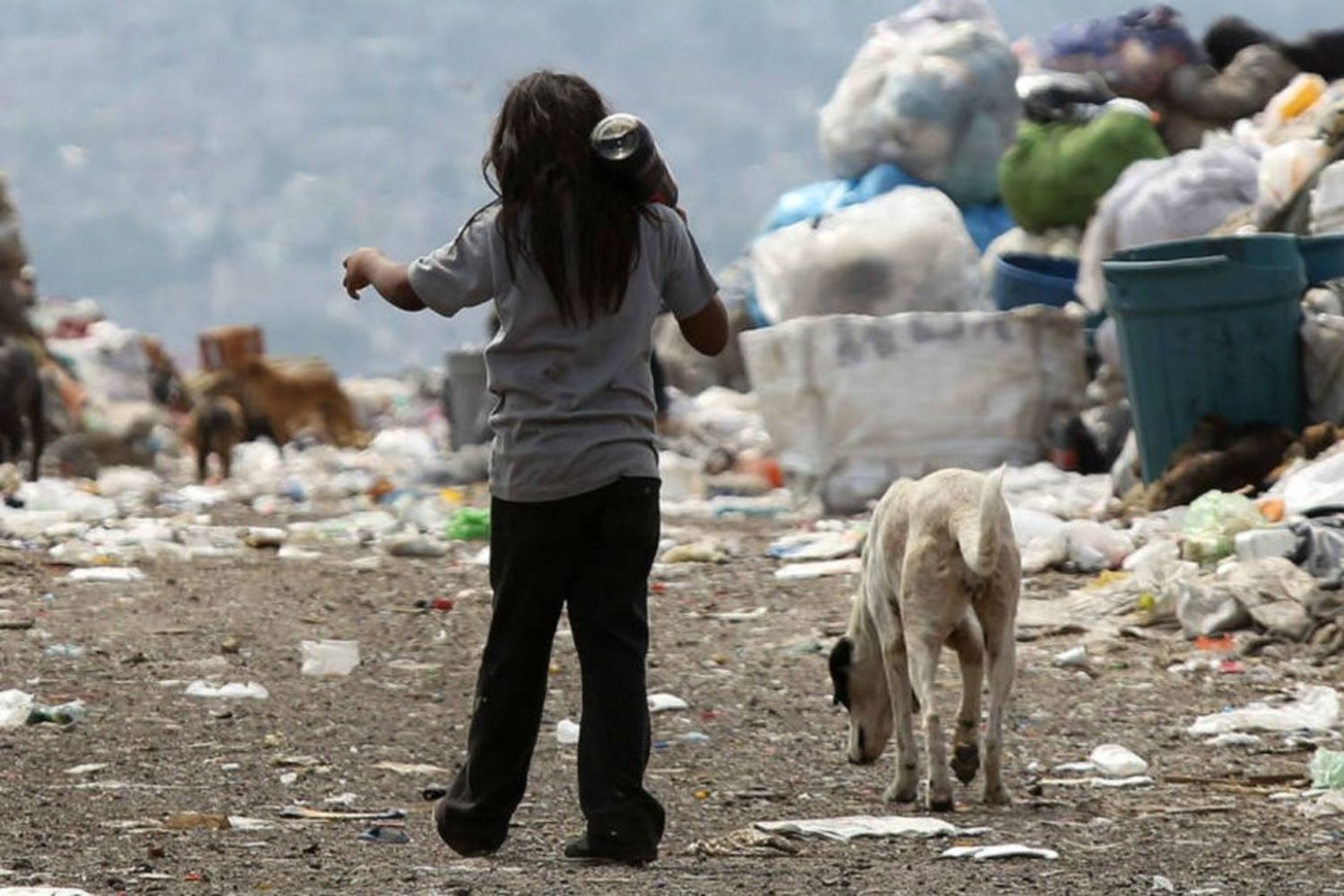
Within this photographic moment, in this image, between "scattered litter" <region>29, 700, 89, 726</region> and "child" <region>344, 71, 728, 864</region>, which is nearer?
"child" <region>344, 71, 728, 864</region>

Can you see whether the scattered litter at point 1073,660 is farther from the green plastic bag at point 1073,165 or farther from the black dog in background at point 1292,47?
the black dog in background at point 1292,47

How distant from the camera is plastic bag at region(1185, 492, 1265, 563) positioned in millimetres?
8156

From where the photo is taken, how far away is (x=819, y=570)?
378 inches

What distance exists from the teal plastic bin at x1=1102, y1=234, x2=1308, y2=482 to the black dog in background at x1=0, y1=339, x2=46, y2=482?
779 cm

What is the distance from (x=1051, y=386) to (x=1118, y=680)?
502cm

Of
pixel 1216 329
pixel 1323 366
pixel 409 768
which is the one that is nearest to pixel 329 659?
pixel 409 768

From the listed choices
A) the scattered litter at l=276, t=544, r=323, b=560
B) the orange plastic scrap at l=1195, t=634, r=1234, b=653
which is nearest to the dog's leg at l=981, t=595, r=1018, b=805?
the orange plastic scrap at l=1195, t=634, r=1234, b=653

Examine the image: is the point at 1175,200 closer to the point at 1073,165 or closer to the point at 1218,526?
the point at 1073,165

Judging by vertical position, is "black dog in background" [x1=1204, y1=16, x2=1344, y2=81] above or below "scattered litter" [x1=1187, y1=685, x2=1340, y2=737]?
above

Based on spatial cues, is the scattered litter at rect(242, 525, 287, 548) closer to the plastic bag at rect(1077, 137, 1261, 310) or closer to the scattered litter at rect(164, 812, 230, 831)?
the plastic bag at rect(1077, 137, 1261, 310)

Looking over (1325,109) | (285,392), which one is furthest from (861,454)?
(285,392)

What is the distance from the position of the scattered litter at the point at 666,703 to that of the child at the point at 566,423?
2325mm

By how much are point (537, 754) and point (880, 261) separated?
712 cm

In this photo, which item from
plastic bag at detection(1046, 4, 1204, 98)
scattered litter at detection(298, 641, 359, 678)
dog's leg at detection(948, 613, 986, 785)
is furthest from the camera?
plastic bag at detection(1046, 4, 1204, 98)
